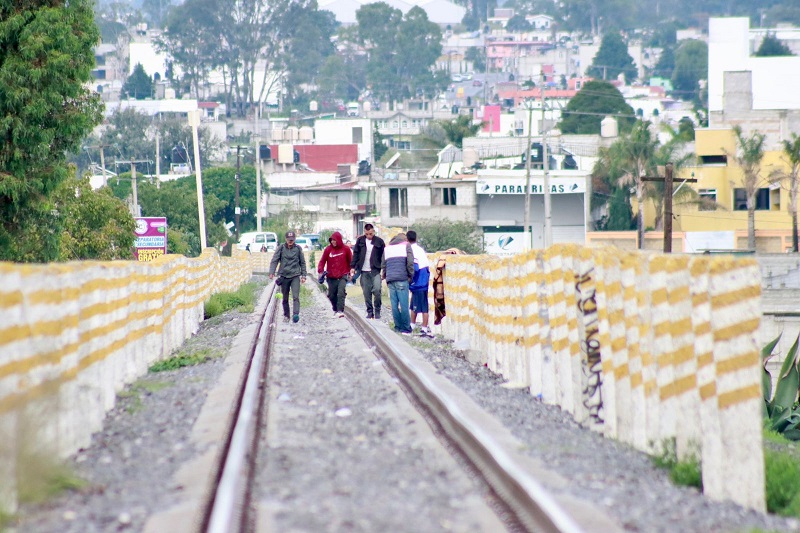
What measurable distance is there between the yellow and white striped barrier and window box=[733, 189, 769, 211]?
66503 mm

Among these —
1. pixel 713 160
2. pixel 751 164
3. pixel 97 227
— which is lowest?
pixel 97 227

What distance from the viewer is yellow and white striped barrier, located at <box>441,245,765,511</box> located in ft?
28.4

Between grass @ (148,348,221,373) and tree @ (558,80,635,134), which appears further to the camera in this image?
tree @ (558,80,635,134)

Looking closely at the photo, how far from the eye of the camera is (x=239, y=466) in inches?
332

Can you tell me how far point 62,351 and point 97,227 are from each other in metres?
34.9

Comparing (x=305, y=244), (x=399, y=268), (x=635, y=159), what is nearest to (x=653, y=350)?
(x=399, y=268)

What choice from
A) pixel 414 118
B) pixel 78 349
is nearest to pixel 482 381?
pixel 78 349

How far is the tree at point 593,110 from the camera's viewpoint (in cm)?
13400

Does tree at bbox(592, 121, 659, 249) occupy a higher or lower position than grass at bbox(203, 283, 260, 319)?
higher

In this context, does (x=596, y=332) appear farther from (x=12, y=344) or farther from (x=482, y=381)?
(x=12, y=344)

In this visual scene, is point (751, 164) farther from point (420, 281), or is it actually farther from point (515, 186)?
point (420, 281)

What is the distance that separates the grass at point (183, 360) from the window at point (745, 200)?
64986 millimetres

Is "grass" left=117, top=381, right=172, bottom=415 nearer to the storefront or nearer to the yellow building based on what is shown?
the storefront

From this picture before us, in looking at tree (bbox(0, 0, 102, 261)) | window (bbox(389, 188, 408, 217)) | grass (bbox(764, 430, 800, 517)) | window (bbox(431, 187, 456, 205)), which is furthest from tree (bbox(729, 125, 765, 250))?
grass (bbox(764, 430, 800, 517))
